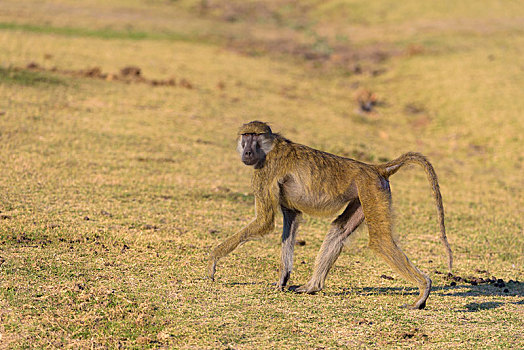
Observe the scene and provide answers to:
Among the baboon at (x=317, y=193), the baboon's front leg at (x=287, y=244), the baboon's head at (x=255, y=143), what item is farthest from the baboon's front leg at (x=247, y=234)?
the baboon's head at (x=255, y=143)

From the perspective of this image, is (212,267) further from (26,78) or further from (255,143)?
(26,78)

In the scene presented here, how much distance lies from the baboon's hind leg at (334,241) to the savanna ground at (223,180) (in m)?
0.21

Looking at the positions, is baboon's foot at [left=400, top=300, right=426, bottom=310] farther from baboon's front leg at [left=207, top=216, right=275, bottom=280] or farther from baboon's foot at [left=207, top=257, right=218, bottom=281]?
baboon's foot at [left=207, top=257, right=218, bottom=281]

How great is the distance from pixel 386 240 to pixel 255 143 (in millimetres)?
1563

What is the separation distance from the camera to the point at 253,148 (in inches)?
247

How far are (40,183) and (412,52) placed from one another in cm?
1668

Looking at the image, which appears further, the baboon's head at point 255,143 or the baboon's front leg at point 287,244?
the baboon's front leg at point 287,244

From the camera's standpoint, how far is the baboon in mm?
6148

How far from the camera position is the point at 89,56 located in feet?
62.3

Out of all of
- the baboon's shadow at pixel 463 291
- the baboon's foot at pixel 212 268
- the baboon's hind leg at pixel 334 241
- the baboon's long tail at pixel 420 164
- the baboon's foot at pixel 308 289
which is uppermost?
the baboon's long tail at pixel 420 164

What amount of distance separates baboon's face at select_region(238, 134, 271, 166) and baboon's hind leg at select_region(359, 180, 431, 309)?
1017mm

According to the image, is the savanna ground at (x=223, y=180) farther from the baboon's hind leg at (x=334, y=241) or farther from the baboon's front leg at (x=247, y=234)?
the baboon's front leg at (x=247, y=234)

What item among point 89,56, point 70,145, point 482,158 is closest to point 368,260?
point 70,145

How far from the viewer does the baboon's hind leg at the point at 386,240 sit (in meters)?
6.02
